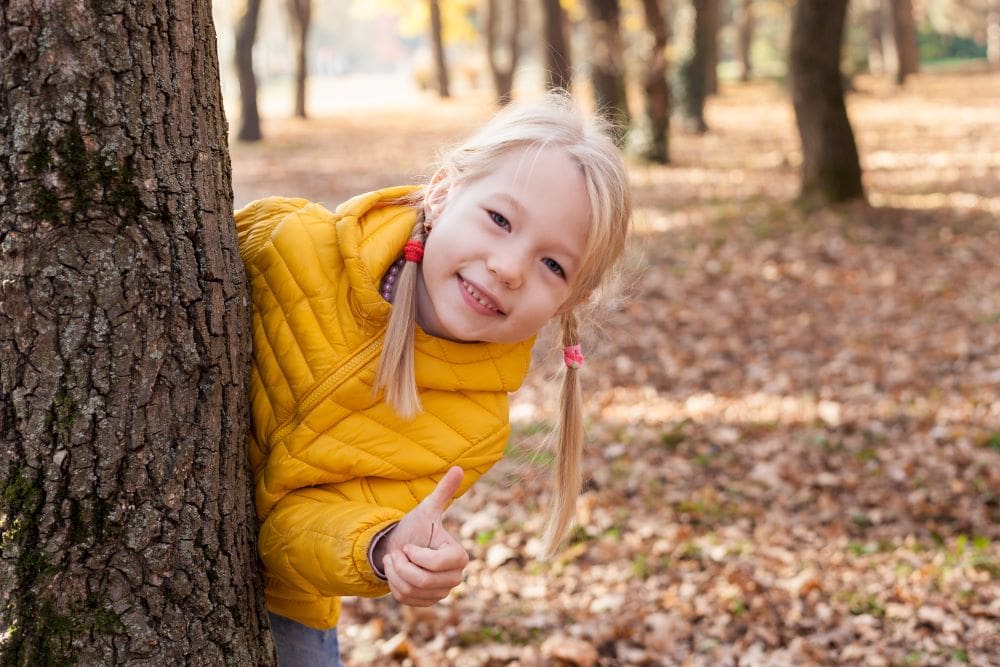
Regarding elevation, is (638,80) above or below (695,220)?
above

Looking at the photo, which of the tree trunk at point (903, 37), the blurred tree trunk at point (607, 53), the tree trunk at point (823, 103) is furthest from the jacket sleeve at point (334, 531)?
the tree trunk at point (903, 37)

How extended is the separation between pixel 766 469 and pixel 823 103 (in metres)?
5.70

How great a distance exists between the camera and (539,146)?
1974mm

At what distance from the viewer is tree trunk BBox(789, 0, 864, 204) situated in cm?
922

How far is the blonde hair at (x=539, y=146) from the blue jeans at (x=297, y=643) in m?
0.73

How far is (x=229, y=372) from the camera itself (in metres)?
1.83

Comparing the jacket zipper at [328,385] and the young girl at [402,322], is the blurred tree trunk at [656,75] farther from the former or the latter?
the jacket zipper at [328,385]

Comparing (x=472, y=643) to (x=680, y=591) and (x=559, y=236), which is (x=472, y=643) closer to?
(x=680, y=591)

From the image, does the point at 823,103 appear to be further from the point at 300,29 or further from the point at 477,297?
the point at 300,29

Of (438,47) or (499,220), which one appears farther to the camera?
(438,47)

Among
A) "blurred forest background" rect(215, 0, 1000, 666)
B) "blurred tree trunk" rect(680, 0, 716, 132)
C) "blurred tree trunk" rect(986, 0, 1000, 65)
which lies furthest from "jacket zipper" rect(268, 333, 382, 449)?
"blurred tree trunk" rect(986, 0, 1000, 65)

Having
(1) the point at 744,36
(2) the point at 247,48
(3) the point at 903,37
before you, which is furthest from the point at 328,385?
(1) the point at 744,36

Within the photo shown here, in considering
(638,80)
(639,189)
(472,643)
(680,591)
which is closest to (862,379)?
(680,591)

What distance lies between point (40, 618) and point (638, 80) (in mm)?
12845
